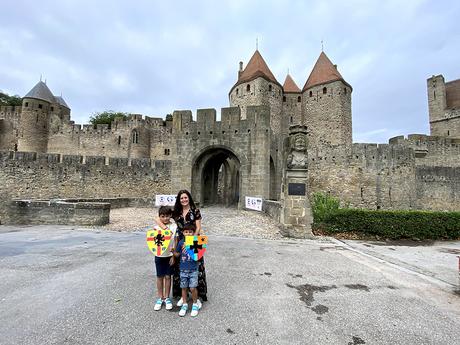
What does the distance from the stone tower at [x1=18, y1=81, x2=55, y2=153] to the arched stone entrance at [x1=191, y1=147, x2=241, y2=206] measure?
2610cm

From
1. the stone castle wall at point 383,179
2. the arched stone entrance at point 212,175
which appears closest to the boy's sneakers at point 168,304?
the arched stone entrance at point 212,175

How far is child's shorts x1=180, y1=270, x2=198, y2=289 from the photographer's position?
263 cm

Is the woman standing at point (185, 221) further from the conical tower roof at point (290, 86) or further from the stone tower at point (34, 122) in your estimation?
the stone tower at point (34, 122)

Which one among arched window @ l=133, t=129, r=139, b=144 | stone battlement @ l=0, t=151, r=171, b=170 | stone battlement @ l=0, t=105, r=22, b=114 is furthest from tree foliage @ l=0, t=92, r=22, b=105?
stone battlement @ l=0, t=151, r=171, b=170

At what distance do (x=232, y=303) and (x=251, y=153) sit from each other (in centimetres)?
1148

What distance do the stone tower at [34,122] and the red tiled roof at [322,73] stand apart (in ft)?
110

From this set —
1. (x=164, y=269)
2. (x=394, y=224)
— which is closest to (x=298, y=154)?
(x=394, y=224)

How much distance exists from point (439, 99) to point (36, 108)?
176 feet

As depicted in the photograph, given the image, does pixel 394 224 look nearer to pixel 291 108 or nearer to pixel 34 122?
pixel 291 108

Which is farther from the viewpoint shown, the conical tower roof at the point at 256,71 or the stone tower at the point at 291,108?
the stone tower at the point at 291,108

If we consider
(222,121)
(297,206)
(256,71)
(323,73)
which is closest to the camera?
(297,206)

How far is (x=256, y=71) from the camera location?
90.7ft

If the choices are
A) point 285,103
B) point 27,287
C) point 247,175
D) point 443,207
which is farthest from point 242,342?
point 285,103

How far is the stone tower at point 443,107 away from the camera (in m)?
31.7
